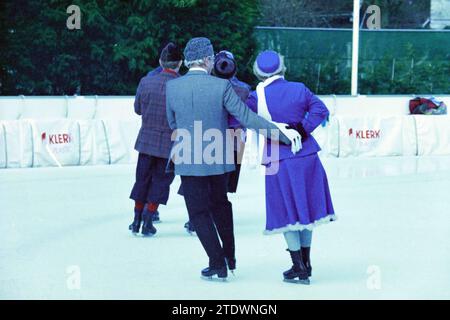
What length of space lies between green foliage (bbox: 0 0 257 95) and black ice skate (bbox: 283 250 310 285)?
68.0 feet

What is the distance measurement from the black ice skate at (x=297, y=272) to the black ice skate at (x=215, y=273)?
412 millimetres

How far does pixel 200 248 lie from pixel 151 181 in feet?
3.54

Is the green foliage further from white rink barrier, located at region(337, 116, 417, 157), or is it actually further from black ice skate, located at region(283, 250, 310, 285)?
black ice skate, located at region(283, 250, 310, 285)

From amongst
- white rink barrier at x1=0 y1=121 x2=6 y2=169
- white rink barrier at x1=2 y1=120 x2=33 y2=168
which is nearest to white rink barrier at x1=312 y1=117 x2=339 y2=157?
white rink barrier at x1=2 y1=120 x2=33 y2=168

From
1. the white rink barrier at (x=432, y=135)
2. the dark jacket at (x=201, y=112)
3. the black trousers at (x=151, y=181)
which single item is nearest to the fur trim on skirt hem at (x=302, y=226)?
the dark jacket at (x=201, y=112)

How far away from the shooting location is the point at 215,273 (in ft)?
26.8

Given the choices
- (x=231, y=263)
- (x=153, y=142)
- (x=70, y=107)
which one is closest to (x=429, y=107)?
(x=70, y=107)

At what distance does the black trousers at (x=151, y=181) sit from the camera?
1050 centimetres

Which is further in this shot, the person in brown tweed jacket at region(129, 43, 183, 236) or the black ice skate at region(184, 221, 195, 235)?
the black ice skate at region(184, 221, 195, 235)

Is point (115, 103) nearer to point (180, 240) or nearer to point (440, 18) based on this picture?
point (180, 240)

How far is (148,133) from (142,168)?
377mm

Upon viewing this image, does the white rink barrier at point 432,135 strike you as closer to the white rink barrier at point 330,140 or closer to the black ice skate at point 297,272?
the white rink barrier at point 330,140

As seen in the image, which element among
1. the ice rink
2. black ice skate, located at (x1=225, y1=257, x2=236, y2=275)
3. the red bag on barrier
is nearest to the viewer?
the ice rink

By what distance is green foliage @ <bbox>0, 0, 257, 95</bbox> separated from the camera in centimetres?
2859
